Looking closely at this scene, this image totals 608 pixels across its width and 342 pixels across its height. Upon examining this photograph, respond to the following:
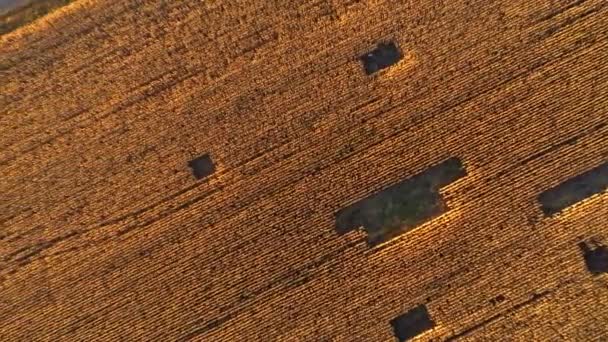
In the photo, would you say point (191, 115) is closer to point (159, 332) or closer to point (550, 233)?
point (159, 332)

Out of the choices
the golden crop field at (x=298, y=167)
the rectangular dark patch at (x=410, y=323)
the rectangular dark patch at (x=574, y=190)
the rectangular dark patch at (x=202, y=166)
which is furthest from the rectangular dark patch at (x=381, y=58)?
the rectangular dark patch at (x=410, y=323)

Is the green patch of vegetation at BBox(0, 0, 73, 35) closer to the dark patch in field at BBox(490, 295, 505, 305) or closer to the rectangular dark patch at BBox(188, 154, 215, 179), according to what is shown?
the rectangular dark patch at BBox(188, 154, 215, 179)

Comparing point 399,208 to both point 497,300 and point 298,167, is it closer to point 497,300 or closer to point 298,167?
point 298,167

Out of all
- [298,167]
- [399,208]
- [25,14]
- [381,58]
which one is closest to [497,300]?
[399,208]

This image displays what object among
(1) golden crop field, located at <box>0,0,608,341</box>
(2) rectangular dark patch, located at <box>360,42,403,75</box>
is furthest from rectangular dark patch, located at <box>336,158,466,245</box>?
(2) rectangular dark patch, located at <box>360,42,403,75</box>

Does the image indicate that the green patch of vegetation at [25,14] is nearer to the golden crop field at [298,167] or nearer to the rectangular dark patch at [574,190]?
the golden crop field at [298,167]

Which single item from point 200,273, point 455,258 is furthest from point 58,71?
point 455,258
